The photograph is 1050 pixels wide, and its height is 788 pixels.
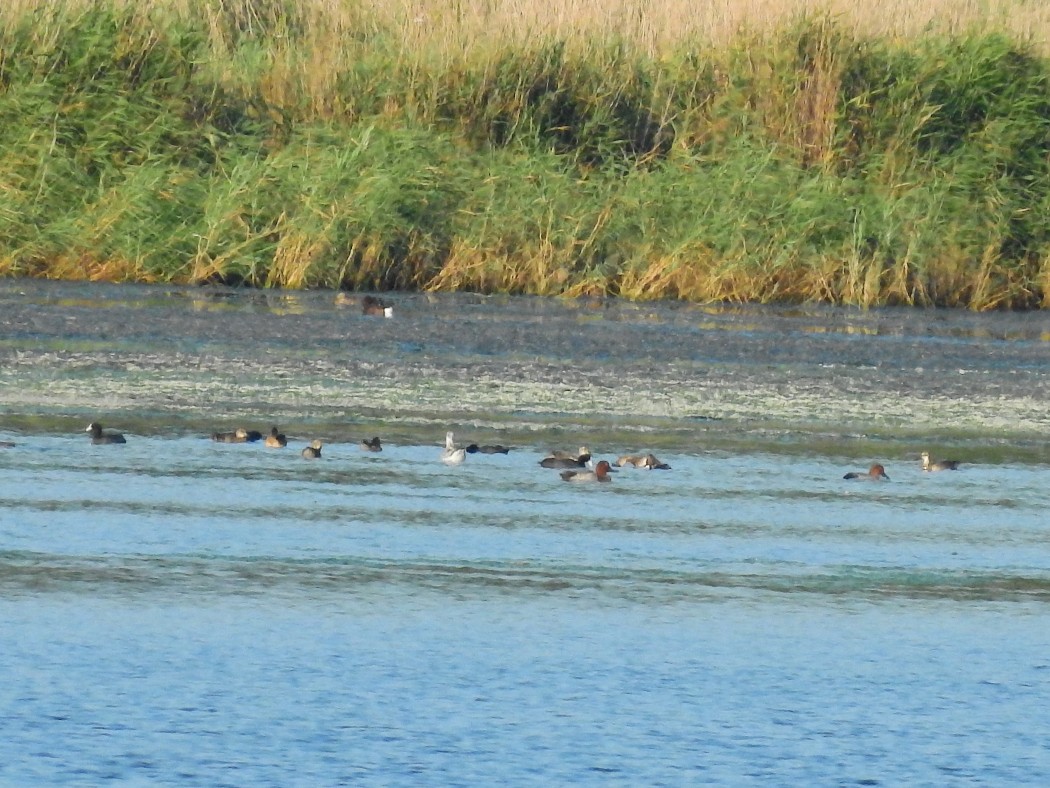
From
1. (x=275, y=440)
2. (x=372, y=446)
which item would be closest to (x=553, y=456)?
(x=372, y=446)

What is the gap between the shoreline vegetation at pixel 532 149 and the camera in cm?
1920

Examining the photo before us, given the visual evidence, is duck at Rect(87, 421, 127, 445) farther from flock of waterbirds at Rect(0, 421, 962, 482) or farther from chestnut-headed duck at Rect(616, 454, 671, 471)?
chestnut-headed duck at Rect(616, 454, 671, 471)

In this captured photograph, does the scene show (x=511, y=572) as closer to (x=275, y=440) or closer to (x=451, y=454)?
(x=451, y=454)

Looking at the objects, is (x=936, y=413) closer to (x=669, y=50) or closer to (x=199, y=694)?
(x=199, y=694)

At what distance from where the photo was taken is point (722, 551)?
8594 millimetres

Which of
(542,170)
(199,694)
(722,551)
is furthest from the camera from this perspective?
(542,170)

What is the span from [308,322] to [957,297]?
6.24m

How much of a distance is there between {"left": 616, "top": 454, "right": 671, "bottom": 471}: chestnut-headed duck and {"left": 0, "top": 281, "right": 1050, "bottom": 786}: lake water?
4.4 inches

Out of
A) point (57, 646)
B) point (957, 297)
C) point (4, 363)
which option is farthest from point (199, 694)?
point (957, 297)

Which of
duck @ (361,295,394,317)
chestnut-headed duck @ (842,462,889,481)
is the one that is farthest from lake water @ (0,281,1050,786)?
duck @ (361,295,394,317)

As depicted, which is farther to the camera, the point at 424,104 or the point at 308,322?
the point at 424,104

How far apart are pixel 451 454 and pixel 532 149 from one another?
1083 cm

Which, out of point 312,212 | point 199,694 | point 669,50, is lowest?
point 199,694

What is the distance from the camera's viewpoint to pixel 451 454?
421 inches
